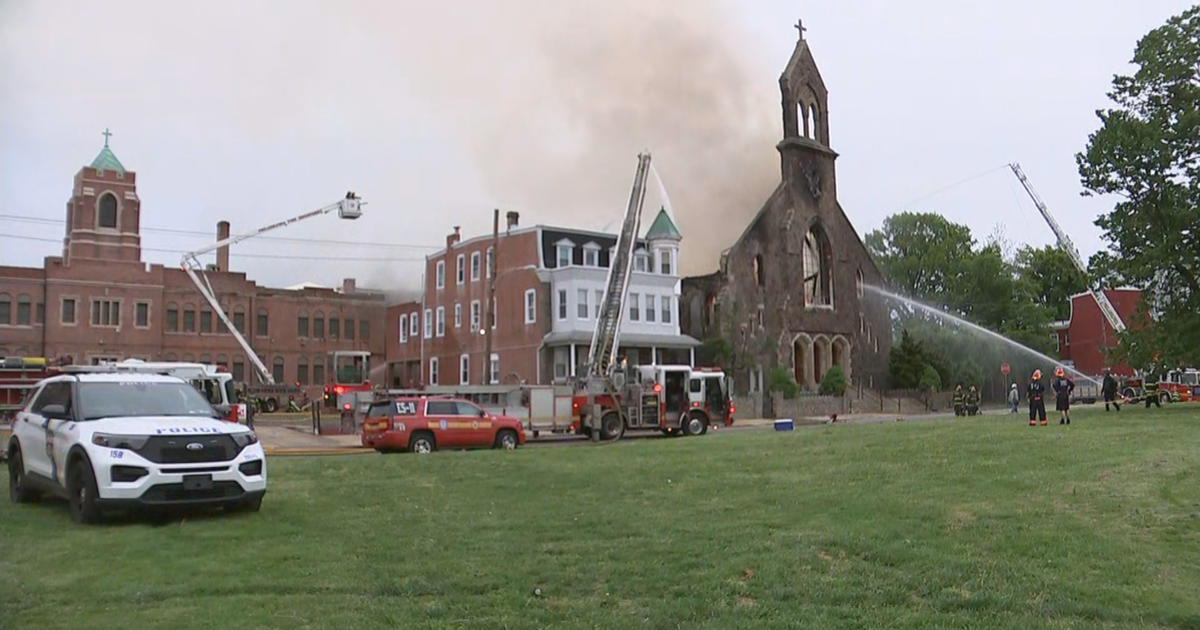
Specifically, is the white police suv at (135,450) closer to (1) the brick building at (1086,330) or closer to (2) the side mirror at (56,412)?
(2) the side mirror at (56,412)

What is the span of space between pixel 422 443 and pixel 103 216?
50316mm

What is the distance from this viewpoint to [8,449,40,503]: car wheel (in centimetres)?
1374

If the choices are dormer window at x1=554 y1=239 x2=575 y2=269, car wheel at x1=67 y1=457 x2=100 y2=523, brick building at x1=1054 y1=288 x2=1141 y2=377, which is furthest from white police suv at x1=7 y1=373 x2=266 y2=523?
brick building at x1=1054 y1=288 x2=1141 y2=377

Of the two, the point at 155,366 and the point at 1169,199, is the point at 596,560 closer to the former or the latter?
the point at 155,366

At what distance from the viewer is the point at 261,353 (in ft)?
240

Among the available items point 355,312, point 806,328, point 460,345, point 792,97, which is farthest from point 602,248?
point 355,312

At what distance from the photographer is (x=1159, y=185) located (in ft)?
113

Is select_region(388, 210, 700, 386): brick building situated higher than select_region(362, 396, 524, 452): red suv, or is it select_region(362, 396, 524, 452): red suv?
select_region(388, 210, 700, 386): brick building

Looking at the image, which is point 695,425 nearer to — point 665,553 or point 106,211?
point 665,553

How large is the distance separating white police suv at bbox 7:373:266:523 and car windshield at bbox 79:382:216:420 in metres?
0.01

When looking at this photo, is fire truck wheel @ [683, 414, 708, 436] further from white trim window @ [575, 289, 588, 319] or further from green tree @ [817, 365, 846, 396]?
green tree @ [817, 365, 846, 396]

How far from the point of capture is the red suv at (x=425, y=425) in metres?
27.0

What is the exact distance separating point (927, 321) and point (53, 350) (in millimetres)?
66634

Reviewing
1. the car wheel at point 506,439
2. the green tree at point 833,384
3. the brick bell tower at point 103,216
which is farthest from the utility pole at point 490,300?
the brick bell tower at point 103,216
